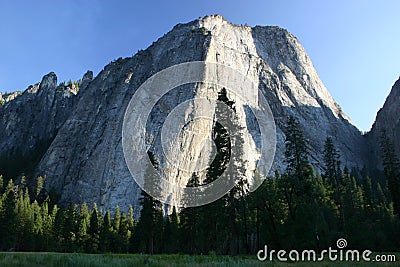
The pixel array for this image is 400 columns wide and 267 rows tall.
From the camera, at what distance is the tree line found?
3075 centimetres

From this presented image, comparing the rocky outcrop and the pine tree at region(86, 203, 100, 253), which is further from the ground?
the rocky outcrop

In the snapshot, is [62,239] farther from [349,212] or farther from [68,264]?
[68,264]

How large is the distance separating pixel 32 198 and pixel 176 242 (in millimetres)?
66137

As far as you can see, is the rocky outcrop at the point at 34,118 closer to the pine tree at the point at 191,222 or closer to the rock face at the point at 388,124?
the pine tree at the point at 191,222

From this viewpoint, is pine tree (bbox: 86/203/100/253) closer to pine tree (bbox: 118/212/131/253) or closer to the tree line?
the tree line

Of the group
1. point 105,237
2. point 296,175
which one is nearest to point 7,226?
point 105,237

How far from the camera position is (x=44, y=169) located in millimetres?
120938
